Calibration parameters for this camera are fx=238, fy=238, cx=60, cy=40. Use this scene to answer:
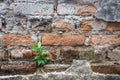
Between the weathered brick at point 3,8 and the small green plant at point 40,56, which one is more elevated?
the weathered brick at point 3,8

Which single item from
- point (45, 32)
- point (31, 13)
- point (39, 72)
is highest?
point (31, 13)

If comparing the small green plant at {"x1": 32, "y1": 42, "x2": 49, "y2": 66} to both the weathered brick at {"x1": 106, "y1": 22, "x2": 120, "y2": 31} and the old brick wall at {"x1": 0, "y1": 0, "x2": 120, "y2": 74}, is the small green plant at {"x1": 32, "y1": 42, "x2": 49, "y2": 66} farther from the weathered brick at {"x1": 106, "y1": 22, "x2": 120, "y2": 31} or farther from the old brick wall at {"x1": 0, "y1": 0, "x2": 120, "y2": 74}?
the weathered brick at {"x1": 106, "y1": 22, "x2": 120, "y2": 31}

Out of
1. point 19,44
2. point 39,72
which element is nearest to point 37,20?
point 19,44

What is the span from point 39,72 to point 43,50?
0.43 ft

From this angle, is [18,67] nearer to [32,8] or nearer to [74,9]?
Answer: [32,8]

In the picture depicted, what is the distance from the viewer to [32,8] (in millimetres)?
1368

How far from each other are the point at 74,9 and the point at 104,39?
0.84 feet

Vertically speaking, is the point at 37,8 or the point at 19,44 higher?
the point at 37,8

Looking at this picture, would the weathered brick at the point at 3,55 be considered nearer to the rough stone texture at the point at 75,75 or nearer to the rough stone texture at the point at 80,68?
the rough stone texture at the point at 75,75

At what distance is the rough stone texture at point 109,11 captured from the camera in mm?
1365

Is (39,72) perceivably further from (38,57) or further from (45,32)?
(45,32)

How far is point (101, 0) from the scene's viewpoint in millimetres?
1365

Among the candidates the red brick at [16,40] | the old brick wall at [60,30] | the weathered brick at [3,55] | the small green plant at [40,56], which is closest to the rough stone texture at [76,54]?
the old brick wall at [60,30]

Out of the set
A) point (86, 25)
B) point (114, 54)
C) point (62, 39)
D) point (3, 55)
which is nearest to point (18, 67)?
point (3, 55)
